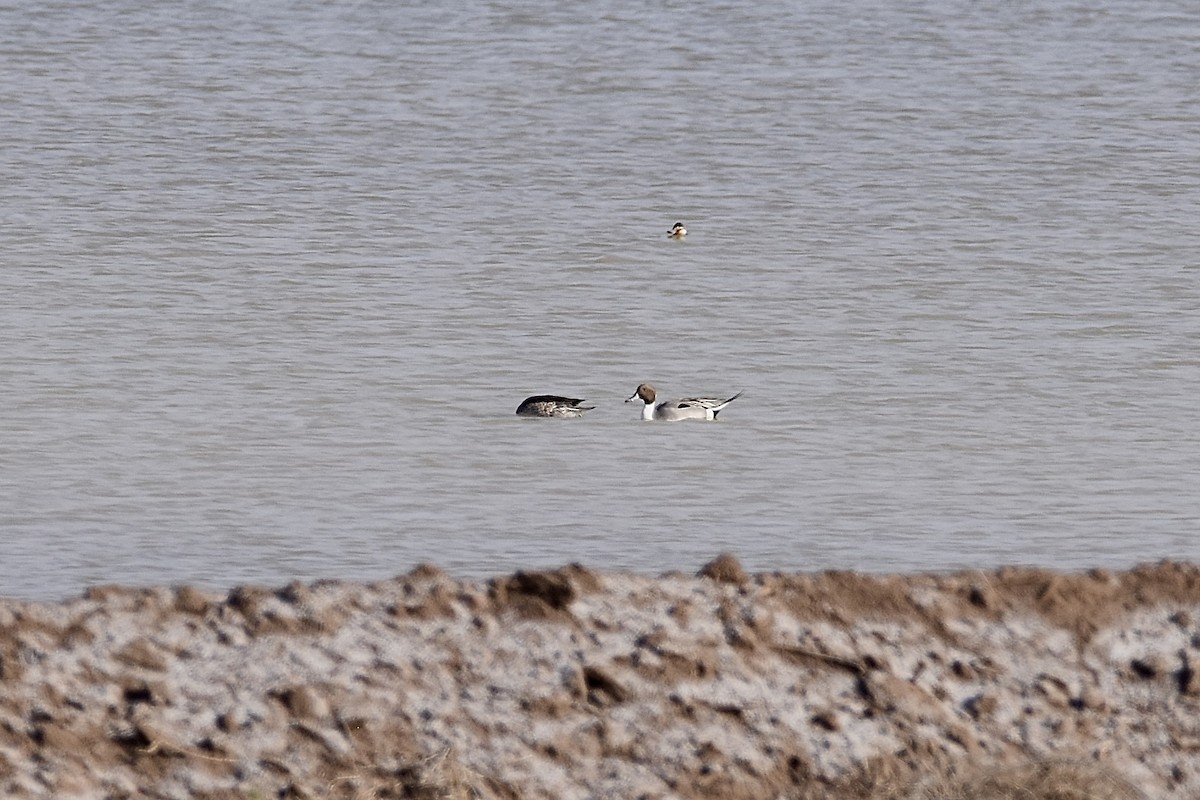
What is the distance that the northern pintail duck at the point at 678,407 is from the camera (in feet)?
52.1

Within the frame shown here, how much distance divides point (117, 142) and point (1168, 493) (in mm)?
22600

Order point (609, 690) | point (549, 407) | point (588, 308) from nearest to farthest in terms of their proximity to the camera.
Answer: point (609, 690) → point (549, 407) → point (588, 308)

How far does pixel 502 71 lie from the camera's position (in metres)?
42.0

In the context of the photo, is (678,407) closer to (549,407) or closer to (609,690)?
(549,407)

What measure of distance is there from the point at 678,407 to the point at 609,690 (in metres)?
8.15

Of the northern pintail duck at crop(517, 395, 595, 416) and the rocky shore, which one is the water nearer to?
the northern pintail duck at crop(517, 395, 595, 416)

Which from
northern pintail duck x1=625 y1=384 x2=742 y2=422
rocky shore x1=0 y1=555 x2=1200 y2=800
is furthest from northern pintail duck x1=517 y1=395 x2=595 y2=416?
rocky shore x1=0 y1=555 x2=1200 y2=800

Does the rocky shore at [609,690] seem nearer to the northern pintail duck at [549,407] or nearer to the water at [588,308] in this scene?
the water at [588,308]

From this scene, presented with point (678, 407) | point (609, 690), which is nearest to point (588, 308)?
point (678, 407)

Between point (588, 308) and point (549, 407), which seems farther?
point (588, 308)

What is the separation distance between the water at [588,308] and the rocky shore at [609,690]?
2.97 metres

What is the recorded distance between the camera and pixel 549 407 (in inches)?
630

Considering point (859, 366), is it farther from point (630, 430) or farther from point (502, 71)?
point (502, 71)

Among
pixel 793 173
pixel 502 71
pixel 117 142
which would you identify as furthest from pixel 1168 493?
pixel 502 71
